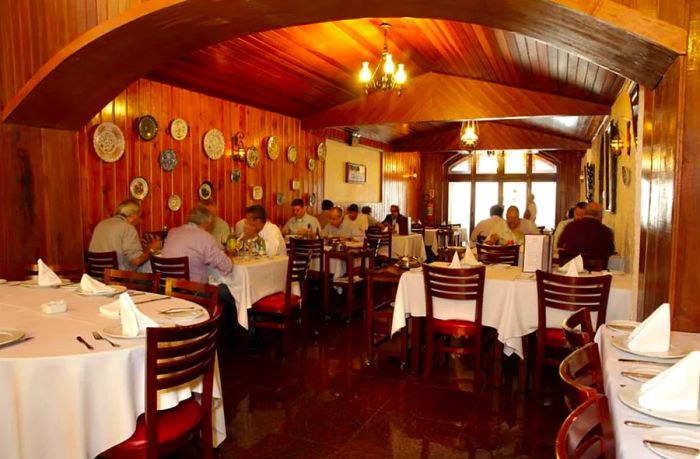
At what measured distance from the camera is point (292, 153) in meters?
8.76

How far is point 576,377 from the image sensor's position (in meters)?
1.78

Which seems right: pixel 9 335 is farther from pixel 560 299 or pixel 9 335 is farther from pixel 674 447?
pixel 560 299

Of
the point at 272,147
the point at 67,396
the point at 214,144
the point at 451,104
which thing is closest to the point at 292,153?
the point at 272,147

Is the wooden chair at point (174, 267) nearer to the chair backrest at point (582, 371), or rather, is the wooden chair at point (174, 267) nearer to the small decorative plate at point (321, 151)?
the chair backrest at point (582, 371)

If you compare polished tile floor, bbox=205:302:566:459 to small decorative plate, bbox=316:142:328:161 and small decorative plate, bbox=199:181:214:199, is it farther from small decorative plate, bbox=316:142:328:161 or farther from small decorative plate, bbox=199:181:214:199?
small decorative plate, bbox=316:142:328:161

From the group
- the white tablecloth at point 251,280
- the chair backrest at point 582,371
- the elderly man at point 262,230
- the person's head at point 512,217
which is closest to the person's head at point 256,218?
the elderly man at point 262,230

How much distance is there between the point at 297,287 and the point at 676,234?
3.40 meters

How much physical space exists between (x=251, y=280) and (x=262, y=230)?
3.05 feet

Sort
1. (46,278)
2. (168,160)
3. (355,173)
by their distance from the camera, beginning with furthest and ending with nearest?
(355,173), (168,160), (46,278)

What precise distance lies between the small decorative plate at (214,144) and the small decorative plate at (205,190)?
390 millimetres

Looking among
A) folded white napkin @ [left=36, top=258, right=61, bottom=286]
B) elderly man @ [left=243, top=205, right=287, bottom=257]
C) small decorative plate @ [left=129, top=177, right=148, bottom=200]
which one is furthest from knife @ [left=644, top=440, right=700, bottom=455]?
small decorative plate @ [left=129, top=177, right=148, bottom=200]

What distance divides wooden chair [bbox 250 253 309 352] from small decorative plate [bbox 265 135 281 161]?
3.61m

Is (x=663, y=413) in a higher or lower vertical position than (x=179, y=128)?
lower

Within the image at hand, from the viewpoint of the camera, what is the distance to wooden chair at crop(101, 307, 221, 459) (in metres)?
1.97
